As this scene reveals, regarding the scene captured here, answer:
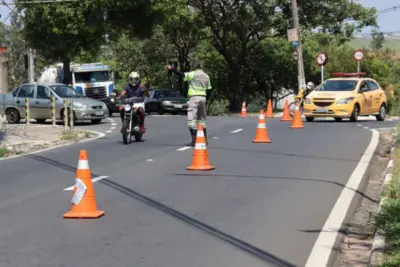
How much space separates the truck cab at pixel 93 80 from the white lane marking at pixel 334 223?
2882 centimetres

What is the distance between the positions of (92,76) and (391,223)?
116 feet

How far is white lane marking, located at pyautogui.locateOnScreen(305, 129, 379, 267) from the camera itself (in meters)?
6.38

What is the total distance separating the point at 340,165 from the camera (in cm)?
1262

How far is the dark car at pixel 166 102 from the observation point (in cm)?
3712

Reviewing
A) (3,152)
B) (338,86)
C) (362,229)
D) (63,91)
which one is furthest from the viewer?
(63,91)

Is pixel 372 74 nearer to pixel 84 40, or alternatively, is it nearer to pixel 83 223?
pixel 84 40

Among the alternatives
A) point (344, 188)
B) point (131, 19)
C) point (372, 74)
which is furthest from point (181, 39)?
point (344, 188)

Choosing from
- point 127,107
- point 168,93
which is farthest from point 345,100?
point 168,93

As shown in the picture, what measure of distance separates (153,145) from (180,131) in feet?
16.2

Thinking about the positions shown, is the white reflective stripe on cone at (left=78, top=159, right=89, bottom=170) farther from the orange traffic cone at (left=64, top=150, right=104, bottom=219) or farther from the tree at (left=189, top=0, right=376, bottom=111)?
the tree at (left=189, top=0, right=376, bottom=111)

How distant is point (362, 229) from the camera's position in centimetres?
765

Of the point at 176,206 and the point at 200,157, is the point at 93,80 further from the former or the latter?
the point at 176,206

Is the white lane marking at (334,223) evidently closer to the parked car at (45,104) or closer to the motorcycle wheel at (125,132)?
the motorcycle wheel at (125,132)

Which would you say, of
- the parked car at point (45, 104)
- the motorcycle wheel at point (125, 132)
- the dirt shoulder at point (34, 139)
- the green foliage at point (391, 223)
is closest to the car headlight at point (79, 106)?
the parked car at point (45, 104)
